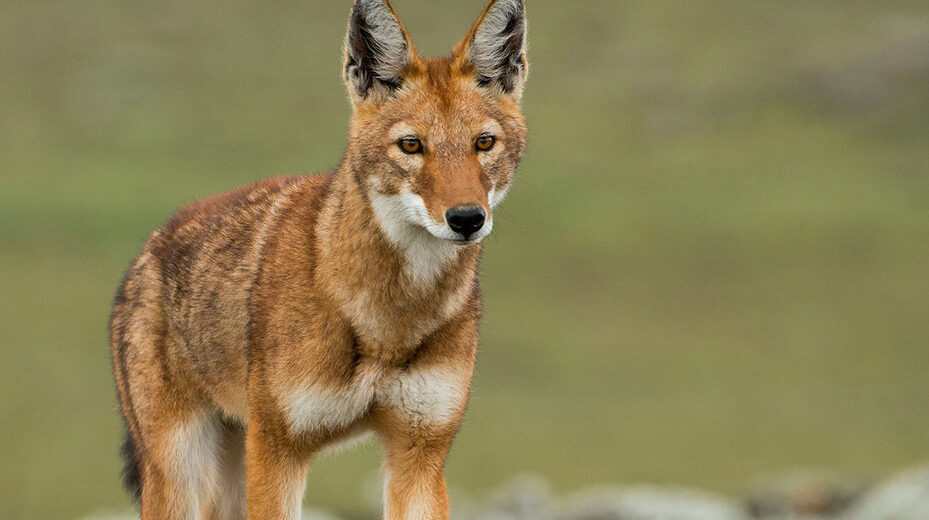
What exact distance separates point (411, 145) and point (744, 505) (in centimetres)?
1816

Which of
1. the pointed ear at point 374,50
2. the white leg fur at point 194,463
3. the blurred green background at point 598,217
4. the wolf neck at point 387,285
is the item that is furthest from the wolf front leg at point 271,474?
the blurred green background at point 598,217

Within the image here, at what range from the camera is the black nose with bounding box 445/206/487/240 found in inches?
348

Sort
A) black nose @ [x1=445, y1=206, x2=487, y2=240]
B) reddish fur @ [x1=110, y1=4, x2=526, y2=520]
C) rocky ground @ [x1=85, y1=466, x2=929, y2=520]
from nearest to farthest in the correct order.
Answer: black nose @ [x1=445, y1=206, x2=487, y2=240] < reddish fur @ [x1=110, y1=4, x2=526, y2=520] < rocky ground @ [x1=85, y1=466, x2=929, y2=520]

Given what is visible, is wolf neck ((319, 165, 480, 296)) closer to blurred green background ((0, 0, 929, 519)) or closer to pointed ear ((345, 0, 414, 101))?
pointed ear ((345, 0, 414, 101))

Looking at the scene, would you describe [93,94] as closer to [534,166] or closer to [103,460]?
[534,166]

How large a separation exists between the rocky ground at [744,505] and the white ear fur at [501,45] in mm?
10756

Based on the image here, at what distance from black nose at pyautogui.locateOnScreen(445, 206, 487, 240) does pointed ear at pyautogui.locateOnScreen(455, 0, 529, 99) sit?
1154 mm

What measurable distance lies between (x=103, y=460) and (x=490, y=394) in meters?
10.4

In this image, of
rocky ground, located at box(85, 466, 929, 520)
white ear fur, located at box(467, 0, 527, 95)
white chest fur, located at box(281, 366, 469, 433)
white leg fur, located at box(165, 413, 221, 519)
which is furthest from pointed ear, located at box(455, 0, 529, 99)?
rocky ground, located at box(85, 466, 929, 520)

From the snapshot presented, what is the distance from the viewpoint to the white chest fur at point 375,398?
9750 millimetres

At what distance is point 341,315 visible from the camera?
979 centimetres

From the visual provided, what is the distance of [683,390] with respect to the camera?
148ft

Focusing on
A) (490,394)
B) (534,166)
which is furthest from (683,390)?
(534,166)

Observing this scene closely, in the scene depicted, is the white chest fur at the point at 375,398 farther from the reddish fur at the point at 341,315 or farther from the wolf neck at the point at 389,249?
the wolf neck at the point at 389,249
